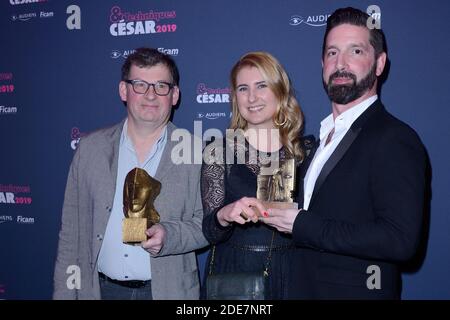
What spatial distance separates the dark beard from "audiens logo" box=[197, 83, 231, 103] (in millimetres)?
1230

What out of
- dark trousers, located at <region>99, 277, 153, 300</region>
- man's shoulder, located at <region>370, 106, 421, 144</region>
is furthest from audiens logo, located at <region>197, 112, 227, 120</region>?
man's shoulder, located at <region>370, 106, 421, 144</region>

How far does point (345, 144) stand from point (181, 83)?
1.70 metres

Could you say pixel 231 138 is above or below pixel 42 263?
above

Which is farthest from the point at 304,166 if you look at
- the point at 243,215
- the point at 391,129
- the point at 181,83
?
the point at 181,83

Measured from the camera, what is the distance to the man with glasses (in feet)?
7.48

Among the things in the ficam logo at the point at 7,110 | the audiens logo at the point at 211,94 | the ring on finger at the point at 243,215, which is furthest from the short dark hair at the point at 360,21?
the ficam logo at the point at 7,110

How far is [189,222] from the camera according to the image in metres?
2.33

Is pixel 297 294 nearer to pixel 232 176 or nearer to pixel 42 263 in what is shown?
pixel 232 176

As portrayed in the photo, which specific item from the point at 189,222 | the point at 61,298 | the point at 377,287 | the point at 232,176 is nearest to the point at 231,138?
the point at 232,176

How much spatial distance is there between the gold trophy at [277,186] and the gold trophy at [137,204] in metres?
0.58

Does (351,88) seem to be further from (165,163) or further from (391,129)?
(165,163)

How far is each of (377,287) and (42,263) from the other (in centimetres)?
302

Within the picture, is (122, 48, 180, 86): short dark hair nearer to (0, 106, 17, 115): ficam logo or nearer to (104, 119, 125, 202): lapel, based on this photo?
(104, 119, 125, 202): lapel

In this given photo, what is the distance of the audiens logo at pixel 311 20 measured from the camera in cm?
285
